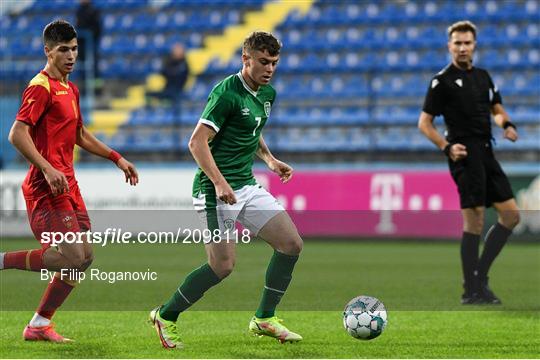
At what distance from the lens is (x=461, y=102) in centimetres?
836

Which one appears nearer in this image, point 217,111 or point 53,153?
point 217,111

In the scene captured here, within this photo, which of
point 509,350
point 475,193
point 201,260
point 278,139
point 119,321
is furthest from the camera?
point 278,139

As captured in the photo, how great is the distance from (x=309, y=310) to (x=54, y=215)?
259 cm

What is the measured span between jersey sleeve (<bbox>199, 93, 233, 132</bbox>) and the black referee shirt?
286cm

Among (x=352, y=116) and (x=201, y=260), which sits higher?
(x=352, y=116)

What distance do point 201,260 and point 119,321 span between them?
5.67m

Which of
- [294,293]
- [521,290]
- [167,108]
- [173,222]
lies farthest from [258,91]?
[167,108]

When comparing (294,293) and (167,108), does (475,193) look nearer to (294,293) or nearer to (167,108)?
(294,293)

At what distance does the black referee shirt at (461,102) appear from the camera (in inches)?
329

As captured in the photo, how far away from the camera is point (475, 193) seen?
27.0ft

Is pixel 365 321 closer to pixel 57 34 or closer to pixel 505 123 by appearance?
pixel 57 34

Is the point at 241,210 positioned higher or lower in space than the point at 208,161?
lower

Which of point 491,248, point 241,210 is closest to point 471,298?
point 491,248

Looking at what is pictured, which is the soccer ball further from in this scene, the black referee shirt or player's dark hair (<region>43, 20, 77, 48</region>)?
the black referee shirt
